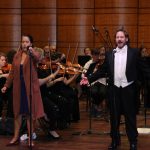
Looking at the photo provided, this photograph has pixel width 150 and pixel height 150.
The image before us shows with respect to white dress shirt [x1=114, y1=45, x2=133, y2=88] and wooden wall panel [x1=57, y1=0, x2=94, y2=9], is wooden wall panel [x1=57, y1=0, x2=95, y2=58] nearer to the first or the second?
wooden wall panel [x1=57, y1=0, x2=94, y2=9]

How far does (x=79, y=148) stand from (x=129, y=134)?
2.56 feet

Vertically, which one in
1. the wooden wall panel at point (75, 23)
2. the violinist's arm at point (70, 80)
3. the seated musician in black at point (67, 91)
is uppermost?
the wooden wall panel at point (75, 23)

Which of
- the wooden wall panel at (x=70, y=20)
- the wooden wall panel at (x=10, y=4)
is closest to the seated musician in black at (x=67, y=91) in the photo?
the wooden wall panel at (x=70, y=20)

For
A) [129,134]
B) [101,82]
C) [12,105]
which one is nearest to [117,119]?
[129,134]

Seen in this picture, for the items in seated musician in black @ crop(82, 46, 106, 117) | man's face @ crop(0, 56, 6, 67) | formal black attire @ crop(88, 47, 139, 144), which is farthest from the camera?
seated musician in black @ crop(82, 46, 106, 117)

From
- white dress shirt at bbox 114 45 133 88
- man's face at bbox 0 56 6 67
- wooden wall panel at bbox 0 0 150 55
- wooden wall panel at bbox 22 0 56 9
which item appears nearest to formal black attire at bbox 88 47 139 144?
white dress shirt at bbox 114 45 133 88

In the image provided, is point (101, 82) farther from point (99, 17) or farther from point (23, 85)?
point (99, 17)

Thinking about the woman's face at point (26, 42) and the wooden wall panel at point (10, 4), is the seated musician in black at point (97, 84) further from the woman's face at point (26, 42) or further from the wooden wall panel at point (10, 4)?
the wooden wall panel at point (10, 4)

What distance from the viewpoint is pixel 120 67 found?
16.5 ft

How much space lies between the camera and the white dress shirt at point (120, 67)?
5.02 meters

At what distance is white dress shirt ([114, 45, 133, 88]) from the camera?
502 centimetres

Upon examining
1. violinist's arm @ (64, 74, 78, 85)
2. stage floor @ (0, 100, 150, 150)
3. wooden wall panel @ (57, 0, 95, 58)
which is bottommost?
stage floor @ (0, 100, 150, 150)

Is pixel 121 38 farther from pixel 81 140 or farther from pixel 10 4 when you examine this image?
pixel 10 4

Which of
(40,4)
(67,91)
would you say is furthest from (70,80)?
(40,4)
